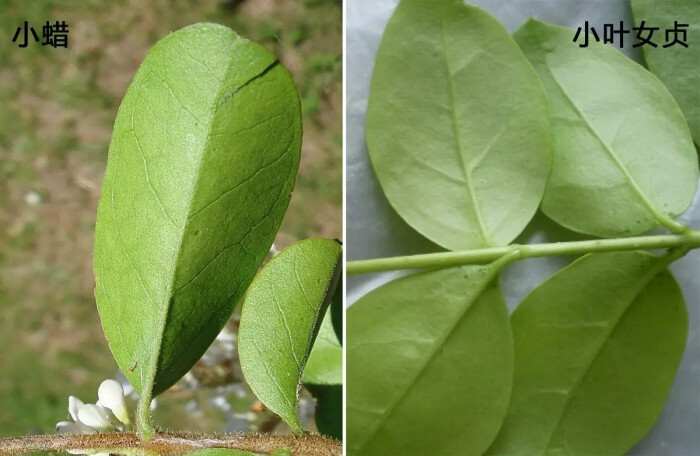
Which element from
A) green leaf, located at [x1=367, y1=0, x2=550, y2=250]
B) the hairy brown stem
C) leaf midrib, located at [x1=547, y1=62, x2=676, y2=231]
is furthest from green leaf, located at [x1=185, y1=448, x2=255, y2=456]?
leaf midrib, located at [x1=547, y1=62, x2=676, y2=231]

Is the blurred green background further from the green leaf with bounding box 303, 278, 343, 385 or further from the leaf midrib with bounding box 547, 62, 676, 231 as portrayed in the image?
the leaf midrib with bounding box 547, 62, 676, 231

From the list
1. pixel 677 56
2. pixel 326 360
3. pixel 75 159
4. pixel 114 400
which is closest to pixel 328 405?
pixel 326 360

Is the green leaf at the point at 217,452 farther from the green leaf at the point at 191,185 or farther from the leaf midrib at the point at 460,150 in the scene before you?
the leaf midrib at the point at 460,150

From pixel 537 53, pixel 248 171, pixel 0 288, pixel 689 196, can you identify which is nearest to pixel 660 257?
pixel 689 196

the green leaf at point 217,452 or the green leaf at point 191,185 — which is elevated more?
the green leaf at point 191,185

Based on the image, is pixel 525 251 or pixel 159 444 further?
pixel 525 251

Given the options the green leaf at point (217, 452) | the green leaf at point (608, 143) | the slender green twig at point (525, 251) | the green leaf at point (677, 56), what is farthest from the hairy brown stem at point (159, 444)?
the green leaf at point (677, 56)

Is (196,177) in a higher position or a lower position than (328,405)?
higher

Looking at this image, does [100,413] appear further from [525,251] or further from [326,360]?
[525,251]
